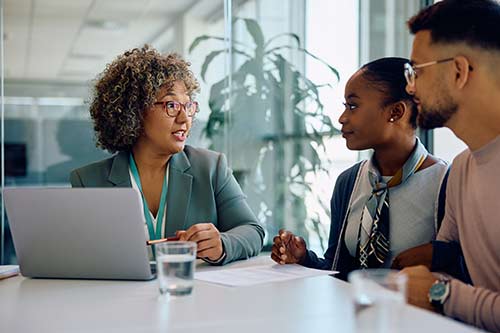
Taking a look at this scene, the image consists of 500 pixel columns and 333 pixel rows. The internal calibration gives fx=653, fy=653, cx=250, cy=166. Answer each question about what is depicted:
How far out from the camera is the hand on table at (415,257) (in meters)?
1.77

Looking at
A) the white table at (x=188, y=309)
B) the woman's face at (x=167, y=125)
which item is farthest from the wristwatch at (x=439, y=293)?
the woman's face at (x=167, y=125)

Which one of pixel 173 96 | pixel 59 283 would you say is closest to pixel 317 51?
pixel 173 96

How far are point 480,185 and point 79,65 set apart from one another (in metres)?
2.74

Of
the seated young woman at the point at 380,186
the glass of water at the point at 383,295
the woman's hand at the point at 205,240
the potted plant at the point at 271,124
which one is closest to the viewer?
the glass of water at the point at 383,295

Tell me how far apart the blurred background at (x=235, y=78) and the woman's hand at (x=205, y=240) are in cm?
201

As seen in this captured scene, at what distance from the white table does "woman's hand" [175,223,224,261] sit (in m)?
0.24

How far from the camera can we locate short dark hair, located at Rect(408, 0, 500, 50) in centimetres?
170

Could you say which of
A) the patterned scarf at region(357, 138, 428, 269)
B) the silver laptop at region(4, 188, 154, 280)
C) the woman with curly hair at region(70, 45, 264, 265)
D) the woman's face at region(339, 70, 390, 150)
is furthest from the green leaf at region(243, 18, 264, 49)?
the silver laptop at region(4, 188, 154, 280)

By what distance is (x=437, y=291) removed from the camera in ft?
4.88

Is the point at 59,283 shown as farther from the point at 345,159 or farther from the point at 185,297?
the point at 345,159

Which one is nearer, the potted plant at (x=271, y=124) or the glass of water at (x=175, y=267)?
the glass of water at (x=175, y=267)

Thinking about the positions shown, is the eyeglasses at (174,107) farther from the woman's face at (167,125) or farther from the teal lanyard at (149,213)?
the teal lanyard at (149,213)

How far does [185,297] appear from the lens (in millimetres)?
1422

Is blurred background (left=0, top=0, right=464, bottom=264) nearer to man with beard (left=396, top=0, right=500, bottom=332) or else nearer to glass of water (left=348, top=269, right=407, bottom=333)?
man with beard (left=396, top=0, right=500, bottom=332)
